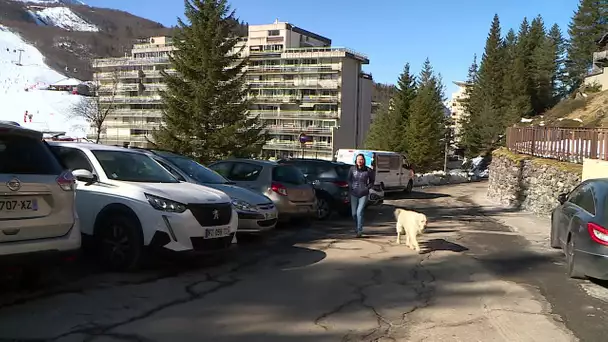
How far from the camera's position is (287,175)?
12.6 meters

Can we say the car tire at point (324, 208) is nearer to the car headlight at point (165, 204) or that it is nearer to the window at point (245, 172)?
the window at point (245, 172)

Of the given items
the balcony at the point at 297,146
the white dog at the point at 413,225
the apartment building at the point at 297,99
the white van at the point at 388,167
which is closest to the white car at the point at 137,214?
the white dog at the point at 413,225

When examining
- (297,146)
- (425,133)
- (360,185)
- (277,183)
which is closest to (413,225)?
(360,185)

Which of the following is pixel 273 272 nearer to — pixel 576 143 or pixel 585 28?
pixel 576 143

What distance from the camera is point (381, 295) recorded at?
675cm

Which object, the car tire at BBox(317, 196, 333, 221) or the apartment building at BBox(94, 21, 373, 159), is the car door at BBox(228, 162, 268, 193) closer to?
the car tire at BBox(317, 196, 333, 221)

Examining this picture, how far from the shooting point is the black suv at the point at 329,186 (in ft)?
48.9

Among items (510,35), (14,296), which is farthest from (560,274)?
(510,35)

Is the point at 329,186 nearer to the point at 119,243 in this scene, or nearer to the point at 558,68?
the point at 119,243

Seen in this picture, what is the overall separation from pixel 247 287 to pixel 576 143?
1284cm

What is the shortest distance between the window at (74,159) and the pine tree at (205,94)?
2104 centimetres

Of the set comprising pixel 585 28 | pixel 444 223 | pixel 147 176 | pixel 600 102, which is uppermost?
pixel 585 28

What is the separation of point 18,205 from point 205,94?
24.4 m

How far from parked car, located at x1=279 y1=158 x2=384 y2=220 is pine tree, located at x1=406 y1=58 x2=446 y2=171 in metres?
35.3
